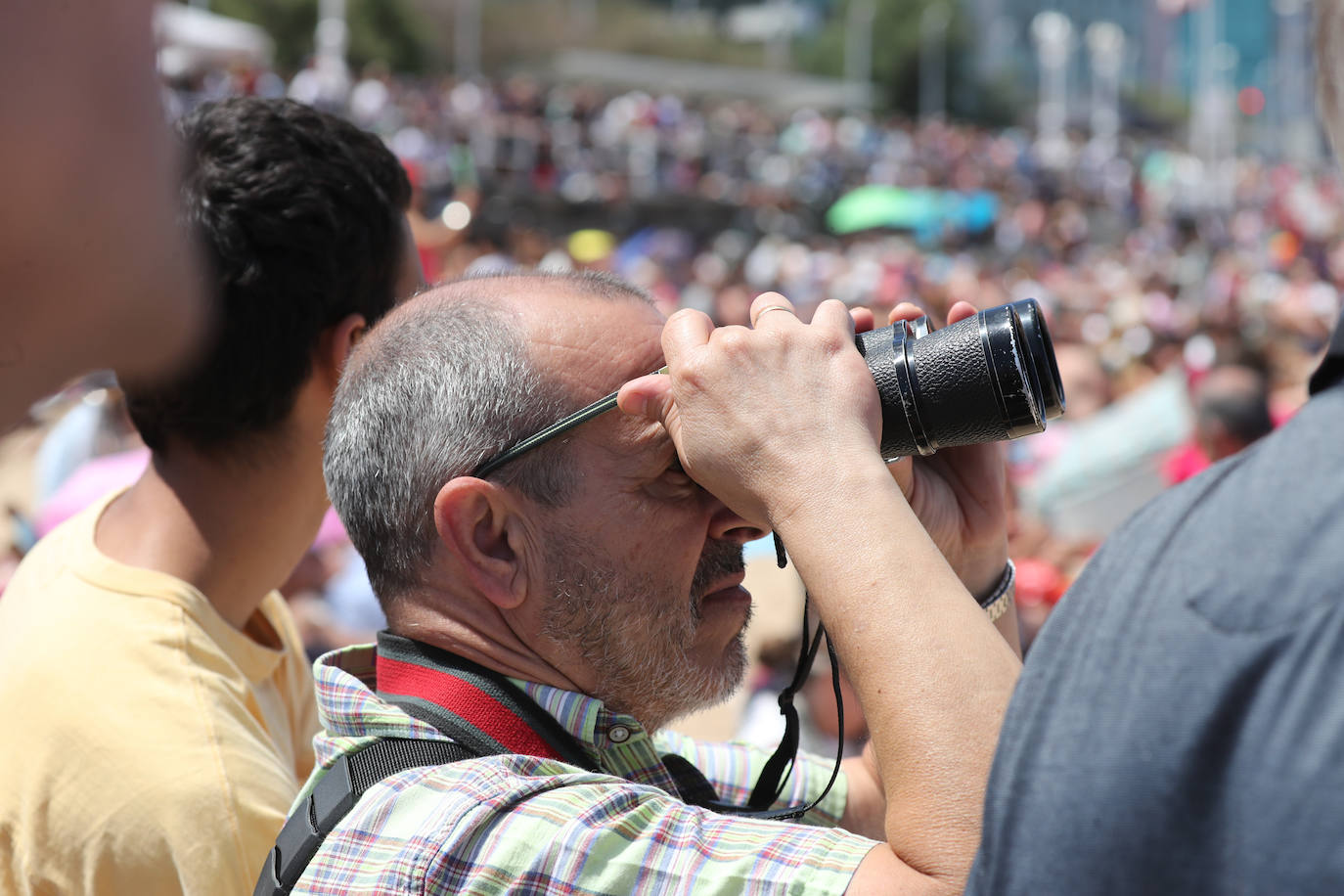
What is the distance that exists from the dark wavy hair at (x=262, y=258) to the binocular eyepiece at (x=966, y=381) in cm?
108

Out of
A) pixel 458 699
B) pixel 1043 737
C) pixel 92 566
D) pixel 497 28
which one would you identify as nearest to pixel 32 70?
pixel 1043 737

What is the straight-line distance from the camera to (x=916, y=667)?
1176mm

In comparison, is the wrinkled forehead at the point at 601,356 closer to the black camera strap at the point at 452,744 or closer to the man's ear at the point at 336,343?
the black camera strap at the point at 452,744

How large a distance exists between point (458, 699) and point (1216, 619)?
105 cm

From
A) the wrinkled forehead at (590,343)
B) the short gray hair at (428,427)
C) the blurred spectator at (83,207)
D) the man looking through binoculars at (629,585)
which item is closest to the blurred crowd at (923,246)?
the short gray hair at (428,427)

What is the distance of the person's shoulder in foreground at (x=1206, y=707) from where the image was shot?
66 centimetres

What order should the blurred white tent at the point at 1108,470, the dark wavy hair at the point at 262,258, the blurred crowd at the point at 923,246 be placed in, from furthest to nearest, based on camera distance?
the blurred white tent at the point at 1108,470, the blurred crowd at the point at 923,246, the dark wavy hair at the point at 262,258

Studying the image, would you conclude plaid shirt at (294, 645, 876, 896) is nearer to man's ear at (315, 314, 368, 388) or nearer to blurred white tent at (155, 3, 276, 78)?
man's ear at (315, 314, 368, 388)

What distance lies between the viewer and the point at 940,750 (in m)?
1.17

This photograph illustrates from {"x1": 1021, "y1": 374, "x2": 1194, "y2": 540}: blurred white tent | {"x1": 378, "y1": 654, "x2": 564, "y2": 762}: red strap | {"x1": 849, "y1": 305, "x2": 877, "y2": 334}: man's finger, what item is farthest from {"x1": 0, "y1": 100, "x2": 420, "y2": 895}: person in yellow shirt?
{"x1": 1021, "y1": 374, "x2": 1194, "y2": 540}: blurred white tent

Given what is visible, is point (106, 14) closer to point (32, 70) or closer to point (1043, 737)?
point (32, 70)

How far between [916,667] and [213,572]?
4.12ft

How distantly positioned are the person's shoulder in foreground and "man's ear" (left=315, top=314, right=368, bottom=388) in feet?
5.25

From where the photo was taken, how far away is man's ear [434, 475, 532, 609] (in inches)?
61.9
